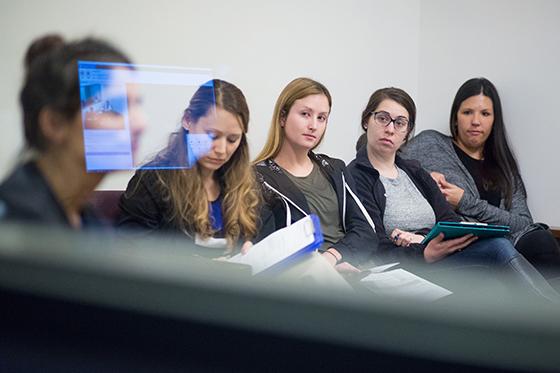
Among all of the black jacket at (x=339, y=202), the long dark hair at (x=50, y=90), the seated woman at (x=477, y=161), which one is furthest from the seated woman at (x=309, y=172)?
the long dark hair at (x=50, y=90)

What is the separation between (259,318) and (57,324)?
1.2 inches

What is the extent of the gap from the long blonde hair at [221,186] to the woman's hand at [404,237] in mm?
347

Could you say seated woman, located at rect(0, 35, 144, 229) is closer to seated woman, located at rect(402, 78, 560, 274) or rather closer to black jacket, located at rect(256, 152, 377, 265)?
black jacket, located at rect(256, 152, 377, 265)

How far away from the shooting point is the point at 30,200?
0.14 m

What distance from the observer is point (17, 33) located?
368 mm

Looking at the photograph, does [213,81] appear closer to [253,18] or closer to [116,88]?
[253,18]

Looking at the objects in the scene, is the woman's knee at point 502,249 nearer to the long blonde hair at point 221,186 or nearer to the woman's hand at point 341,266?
the long blonde hair at point 221,186

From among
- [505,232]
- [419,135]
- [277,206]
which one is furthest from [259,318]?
[419,135]

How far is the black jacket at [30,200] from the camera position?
0.13m

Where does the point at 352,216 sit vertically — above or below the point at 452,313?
below

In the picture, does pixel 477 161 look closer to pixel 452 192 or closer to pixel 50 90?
pixel 452 192

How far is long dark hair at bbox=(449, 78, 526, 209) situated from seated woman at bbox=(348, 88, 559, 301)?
0.87 ft

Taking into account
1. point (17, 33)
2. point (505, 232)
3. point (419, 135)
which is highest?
point (17, 33)

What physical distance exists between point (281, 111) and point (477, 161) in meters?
0.76
